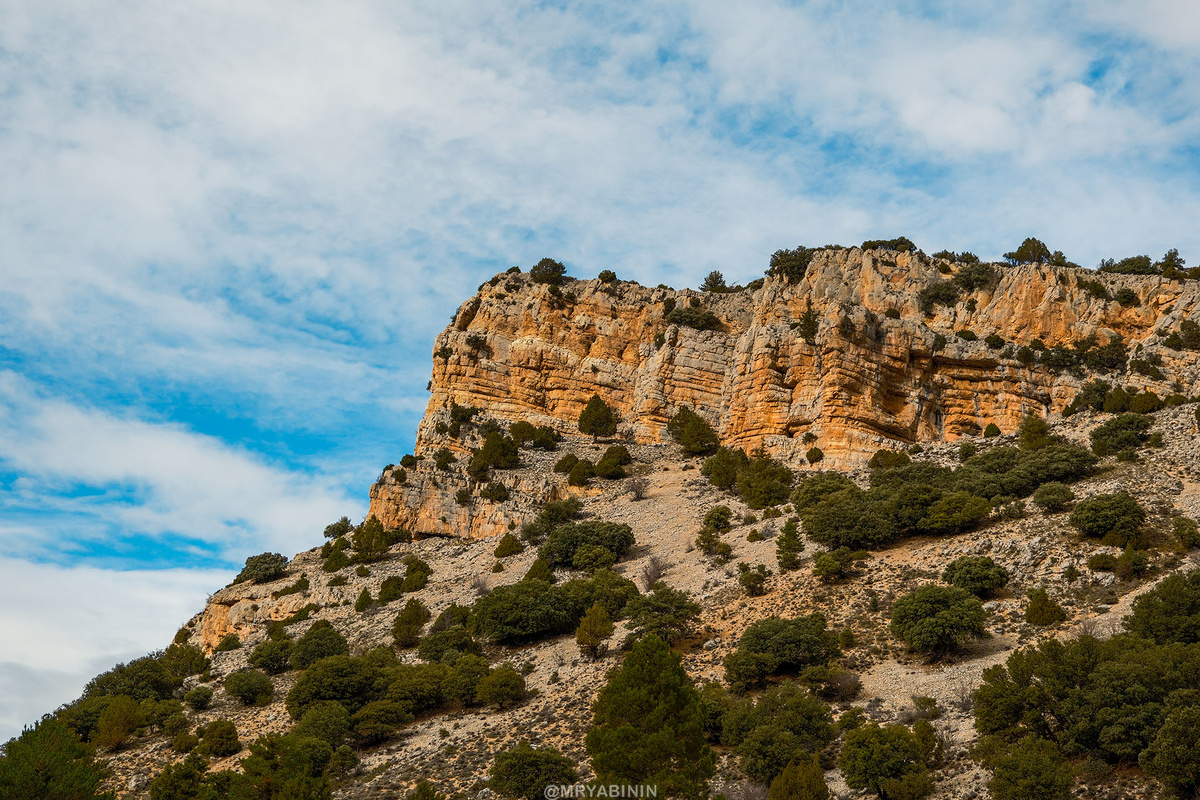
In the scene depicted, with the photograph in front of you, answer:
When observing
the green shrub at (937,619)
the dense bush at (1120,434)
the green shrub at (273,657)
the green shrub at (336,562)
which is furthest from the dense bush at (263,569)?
the dense bush at (1120,434)

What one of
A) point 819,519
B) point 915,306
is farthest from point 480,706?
point 915,306

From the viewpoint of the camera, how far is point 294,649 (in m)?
50.9

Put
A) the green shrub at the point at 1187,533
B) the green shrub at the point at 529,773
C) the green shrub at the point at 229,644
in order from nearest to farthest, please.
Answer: the green shrub at the point at 529,773
the green shrub at the point at 1187,533
the green shrub at the point at 229,644

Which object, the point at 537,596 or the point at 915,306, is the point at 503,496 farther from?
the point at 915,306

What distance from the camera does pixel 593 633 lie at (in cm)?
4256

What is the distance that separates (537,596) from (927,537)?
1856 cm

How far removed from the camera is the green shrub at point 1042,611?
35.7m

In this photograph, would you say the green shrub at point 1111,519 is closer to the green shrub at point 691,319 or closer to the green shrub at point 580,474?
the green shrub at point 580,474

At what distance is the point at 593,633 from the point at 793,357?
32.2m

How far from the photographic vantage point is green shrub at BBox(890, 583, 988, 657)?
1388 inches

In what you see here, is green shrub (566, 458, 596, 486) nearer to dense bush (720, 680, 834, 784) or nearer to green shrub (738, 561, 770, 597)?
green shrub (738, 561, 770, 597)

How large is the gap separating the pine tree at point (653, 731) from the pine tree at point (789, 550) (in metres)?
18.6

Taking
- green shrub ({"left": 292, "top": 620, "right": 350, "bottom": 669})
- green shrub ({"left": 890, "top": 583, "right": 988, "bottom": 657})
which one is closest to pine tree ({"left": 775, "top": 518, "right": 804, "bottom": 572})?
green shrub ({"left": 890, "top": 583, "right": 988, "bottom": 657})

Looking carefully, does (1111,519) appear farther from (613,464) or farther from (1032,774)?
(613,464)
